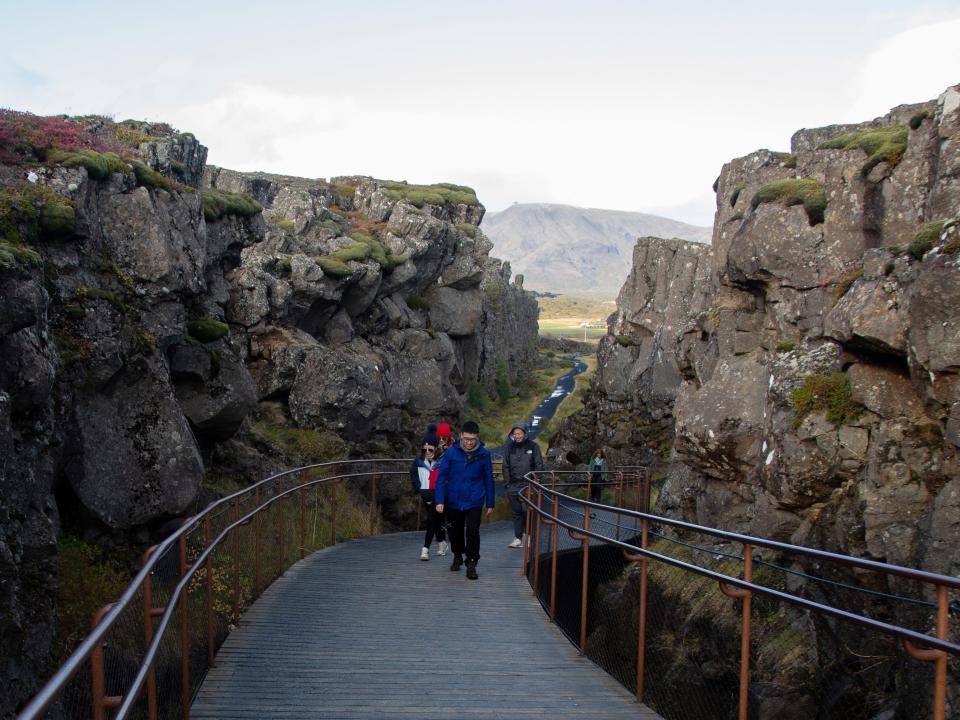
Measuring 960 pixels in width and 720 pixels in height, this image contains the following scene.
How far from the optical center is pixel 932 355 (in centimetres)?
1080

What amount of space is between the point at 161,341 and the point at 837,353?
13.0m

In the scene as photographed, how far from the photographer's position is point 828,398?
13.9 metres

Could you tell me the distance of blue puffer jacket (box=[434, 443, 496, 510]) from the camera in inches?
445

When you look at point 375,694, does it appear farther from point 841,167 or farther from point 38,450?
point 841,167

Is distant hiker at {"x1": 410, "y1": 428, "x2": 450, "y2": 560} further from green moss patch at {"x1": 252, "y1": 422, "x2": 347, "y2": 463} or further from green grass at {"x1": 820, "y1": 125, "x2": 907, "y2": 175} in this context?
green grass at {"x1": 820, "y1": 125, "x2": 907, "y2": 175}

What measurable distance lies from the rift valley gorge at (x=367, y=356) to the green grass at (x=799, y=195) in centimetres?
6

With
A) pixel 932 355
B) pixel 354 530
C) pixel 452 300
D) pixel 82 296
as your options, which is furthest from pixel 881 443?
pixel 452 300

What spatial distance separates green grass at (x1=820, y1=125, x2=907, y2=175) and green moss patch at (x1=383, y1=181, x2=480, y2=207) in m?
26.5

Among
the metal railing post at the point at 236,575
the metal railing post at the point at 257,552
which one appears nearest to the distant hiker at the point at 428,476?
the metal railing post at the point at 257,552

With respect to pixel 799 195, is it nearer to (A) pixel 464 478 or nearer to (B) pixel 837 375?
(B) pixel 837 375

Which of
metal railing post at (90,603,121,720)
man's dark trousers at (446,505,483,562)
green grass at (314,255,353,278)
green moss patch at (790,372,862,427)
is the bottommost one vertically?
man's dark trousers at (446,505,483,562)

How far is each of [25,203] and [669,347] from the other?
96.8 feet

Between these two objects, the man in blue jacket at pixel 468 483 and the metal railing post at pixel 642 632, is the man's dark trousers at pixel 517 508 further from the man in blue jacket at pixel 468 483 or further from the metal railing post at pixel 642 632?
the metal railing post at pixel 642 632

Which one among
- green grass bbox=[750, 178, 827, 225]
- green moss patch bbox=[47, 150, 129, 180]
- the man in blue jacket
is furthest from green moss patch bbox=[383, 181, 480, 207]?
the man in blue jacket
